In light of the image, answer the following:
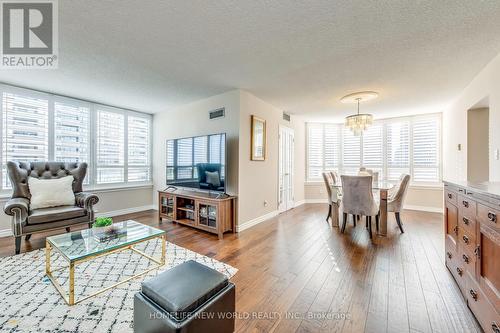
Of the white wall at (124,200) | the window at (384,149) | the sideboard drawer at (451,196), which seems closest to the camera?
the sideboard drawer at (451,196)

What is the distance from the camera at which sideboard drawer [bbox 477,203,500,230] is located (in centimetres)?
125

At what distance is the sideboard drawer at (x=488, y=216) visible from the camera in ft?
4.09

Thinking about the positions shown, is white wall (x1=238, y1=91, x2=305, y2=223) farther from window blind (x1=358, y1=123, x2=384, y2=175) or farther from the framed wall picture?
window blind (x1=358, y1=123, x2=384, y2=175)

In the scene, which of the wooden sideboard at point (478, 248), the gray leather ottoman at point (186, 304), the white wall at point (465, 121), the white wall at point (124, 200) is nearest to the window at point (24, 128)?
the white wall at point (124, 200)

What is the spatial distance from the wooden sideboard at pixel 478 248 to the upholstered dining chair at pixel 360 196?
115 centimetres

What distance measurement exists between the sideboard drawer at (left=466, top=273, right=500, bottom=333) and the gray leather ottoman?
5.33 feet

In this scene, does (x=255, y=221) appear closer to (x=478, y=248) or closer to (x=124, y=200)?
(x=478, y=248)

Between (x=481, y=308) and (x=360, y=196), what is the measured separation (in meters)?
1.93

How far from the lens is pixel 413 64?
8.43 feet

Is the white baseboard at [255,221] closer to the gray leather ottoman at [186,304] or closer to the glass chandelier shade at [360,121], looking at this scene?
the gray leather ottoman at [186,304]

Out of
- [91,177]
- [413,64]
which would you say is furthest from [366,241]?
[91,177]

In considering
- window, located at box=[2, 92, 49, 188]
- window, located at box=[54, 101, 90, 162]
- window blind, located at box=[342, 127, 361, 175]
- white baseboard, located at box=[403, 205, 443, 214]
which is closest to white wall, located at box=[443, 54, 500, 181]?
white baseboard, located at box=[403, 205, 443, 214]

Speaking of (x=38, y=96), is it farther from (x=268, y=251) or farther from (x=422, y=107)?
(x=422, y=107)

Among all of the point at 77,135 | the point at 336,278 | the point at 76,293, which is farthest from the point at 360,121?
the point at 77,135
